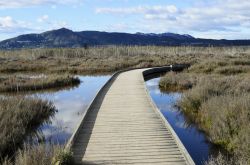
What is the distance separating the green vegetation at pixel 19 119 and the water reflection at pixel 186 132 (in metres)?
4.20

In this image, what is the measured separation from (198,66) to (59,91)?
43.9ft

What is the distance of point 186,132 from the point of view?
11.9m

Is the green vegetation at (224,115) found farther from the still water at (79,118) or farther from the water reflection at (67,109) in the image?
the water reflection at (67,109)

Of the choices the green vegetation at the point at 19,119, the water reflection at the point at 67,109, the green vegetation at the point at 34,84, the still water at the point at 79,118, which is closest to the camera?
the green vegetation at the point at 19,119

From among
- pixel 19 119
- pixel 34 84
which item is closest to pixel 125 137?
pixel 19 119

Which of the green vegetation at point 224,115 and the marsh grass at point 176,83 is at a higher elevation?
the green vegetation at point 224,115

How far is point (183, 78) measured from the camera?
23469mm

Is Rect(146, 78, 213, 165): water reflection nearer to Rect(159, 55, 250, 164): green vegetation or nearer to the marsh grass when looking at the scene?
Rect(159, 55, 250, 164): green vegetation

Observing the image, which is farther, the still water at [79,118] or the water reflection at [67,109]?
the water reflection at [67,109]

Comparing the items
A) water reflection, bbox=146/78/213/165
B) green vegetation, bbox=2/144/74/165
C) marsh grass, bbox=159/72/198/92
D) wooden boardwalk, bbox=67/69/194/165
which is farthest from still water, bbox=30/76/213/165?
green vegetation, bbox=2/144/74/165

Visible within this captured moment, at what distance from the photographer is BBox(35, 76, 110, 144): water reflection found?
11.7 m

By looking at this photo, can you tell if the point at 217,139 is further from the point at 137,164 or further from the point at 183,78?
the point at 183,78

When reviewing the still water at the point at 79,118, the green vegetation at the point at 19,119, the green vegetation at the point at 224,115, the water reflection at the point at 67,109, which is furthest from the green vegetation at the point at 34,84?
the green vegetation at the point at 224,115

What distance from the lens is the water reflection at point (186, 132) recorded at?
9.68 meters
